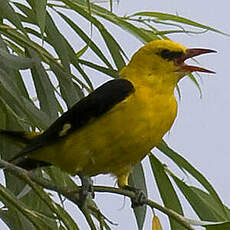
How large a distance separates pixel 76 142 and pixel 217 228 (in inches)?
12.9

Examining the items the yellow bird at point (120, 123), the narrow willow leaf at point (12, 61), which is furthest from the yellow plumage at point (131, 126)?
the narrow willow leaf at point (12, 61)

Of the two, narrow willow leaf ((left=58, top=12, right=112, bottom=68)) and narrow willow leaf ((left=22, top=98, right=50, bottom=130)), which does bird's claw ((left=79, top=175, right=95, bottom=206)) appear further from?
narrow willow leaf ((left=58, top=12, right=112, bottom=68))

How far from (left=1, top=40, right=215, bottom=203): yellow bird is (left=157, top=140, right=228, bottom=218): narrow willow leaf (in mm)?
92

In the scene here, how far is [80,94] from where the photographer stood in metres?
1.21

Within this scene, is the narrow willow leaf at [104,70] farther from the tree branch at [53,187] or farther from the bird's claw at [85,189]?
the tree branch at [53,187]

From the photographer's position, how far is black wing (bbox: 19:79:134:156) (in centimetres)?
109

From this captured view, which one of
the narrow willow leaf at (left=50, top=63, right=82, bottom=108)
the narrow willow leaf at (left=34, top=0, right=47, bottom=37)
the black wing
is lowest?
the black wing

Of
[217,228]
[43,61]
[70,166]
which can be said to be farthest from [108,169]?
[217,228]

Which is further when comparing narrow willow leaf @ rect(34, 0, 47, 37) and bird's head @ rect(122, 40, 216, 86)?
bird's head @ rect(122, 40, 216, 86)

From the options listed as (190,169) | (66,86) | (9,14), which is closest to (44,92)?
(66,86)

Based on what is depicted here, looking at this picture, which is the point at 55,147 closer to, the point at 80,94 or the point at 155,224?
the point at 80,94

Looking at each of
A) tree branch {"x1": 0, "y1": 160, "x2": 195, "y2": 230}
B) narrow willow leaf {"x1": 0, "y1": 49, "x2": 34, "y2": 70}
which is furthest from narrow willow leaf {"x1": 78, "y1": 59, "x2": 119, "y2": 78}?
tree branch {"x1": 0, "y1": 160, "x2": 195, "y2": 230}

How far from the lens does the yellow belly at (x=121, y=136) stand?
1.05 m

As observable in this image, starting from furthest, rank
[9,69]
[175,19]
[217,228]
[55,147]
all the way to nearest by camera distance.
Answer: [175,19] < [55,147] < [9,69] < [217,228]
